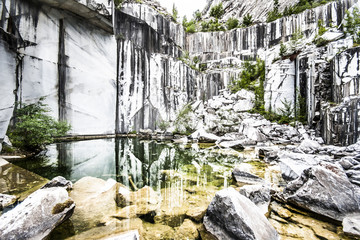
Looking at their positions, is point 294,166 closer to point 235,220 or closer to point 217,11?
point 235,220

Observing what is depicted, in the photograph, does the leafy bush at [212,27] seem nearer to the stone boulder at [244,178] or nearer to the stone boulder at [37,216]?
the stone boulder at [244,178]

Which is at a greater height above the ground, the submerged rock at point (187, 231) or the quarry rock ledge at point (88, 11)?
the quarry rock ledge at point (88, 11)

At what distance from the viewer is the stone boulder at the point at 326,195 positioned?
197 centimetres

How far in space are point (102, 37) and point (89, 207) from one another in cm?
1275

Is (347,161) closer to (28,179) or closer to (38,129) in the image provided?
(28,179)

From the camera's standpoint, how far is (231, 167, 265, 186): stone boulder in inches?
130

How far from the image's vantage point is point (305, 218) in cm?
204

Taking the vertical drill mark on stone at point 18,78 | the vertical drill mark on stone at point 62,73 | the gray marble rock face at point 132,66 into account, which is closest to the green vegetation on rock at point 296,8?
the gray marble rock face at point 132,66

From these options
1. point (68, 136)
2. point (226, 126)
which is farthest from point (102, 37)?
point (226, 126)

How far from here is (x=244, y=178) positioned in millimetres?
3402

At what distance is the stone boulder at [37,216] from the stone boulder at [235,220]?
1607 millimetres

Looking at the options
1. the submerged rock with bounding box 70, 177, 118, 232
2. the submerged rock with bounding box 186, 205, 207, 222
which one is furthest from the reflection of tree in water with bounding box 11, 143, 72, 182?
the submerged rock with bounding box 186, 205, 207, 222

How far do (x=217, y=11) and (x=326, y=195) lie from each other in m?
29.6

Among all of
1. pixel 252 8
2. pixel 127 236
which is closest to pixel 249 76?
pixel 252 8
